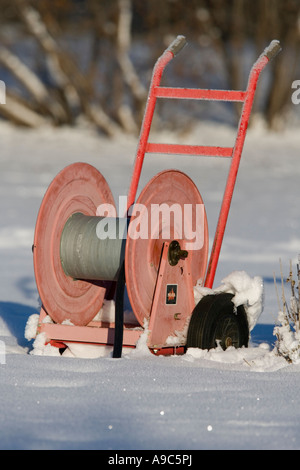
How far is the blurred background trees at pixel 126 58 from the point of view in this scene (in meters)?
19.6

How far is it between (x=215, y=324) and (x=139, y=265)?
529 mm

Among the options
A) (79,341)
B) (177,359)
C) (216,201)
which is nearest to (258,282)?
(177,359)

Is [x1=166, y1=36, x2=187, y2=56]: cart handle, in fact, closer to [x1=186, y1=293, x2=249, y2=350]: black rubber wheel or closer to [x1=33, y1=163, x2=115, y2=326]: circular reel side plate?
[x1=33, y1=163, x2=115, y2=326]: circular reel side plate

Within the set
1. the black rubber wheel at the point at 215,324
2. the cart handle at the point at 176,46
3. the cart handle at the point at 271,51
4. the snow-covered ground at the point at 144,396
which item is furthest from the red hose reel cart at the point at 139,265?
the cart handle at the point at 176,46

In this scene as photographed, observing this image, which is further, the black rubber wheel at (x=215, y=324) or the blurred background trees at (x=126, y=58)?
the blurred background trees at (x=126, y=58)

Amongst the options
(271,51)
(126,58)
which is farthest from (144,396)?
(126,58)

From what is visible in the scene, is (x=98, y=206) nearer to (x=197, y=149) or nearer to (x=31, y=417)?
(x=197, y=149)

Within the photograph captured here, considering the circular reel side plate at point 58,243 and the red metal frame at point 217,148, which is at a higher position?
the red metal frame at point 217,148

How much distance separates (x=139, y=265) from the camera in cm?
480

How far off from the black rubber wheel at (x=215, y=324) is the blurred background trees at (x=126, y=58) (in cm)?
1457

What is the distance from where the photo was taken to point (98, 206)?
5461 mm

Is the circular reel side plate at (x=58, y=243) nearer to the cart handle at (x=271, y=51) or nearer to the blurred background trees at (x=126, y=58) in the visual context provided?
the cart handle at (x=271, y=51)

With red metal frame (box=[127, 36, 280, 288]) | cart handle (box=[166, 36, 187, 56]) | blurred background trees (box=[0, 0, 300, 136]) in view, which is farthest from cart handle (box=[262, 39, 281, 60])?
blurred background trees (box=[0, 0, 300, 136])

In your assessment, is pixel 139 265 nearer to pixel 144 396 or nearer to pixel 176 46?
pixel 144 396
